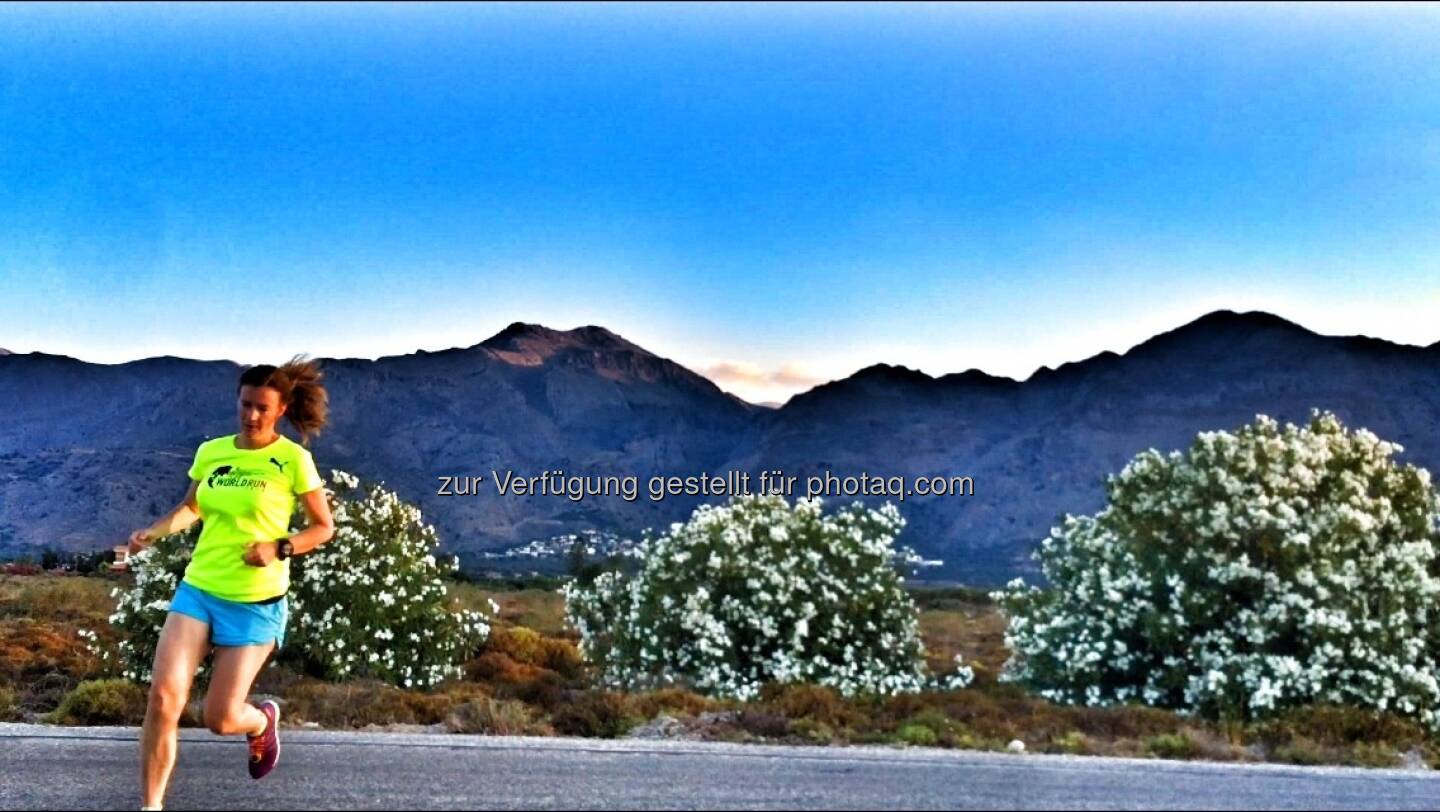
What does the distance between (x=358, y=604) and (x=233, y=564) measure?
6391 mm

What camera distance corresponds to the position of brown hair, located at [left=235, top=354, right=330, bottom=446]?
17.8 feet

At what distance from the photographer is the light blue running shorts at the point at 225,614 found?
5152 mm

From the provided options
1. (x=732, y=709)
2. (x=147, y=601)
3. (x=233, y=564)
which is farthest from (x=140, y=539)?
(x=147, y=601)

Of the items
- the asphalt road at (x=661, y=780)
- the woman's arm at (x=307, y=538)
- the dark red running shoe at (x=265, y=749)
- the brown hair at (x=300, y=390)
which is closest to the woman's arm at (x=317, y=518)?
the woman's arm at (x=307, y=538)

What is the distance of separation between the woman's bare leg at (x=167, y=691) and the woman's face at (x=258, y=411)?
82 cm

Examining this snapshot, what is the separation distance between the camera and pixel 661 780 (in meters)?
6.16

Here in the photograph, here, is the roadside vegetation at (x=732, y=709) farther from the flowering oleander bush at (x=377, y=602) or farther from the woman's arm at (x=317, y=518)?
the woman's arm at (x=317, y=518)

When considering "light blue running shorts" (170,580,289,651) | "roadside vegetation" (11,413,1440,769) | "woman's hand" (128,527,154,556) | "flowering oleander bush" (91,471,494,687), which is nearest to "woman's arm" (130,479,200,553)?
"woman's hand" (128,527,154,556)

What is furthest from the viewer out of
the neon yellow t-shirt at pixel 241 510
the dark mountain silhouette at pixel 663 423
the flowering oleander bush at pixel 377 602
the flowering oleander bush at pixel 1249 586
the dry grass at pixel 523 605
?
the dry grass at pixel 523 605

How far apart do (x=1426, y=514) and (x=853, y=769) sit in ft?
21.1

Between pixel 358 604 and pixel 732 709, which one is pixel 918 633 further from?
pixel 358 604

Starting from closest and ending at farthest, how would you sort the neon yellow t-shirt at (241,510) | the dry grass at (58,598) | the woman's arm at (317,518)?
the neon yellow t-shirt at (241,510) < the woman's arm at (317,518) < the dry grass at (58,598)

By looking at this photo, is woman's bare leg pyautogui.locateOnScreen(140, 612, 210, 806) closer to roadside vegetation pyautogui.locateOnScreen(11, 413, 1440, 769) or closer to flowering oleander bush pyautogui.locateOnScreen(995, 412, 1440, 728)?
roadside vegetation pyautogui.locateOnScreen(11, 413, 1440, 769)

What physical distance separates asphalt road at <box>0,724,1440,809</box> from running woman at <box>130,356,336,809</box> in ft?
→ 2.68
